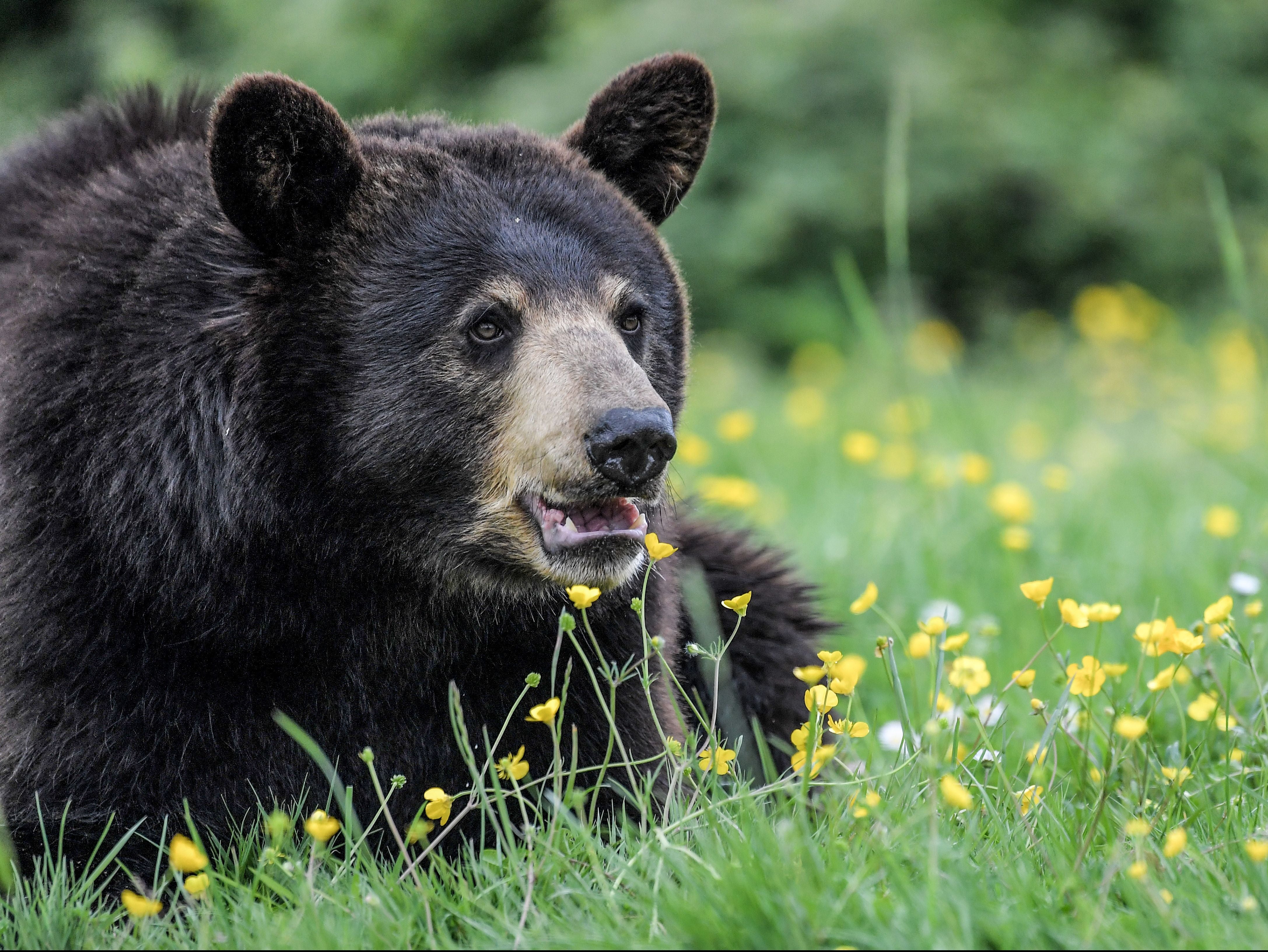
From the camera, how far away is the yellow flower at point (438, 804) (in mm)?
2318

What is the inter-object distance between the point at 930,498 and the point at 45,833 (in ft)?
11.6

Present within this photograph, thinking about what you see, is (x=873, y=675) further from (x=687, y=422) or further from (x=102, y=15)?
(x=102, y=15)

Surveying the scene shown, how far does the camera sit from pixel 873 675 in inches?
162

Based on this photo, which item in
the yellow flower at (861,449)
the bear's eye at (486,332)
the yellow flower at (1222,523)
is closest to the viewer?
the bear's eye at (486,332)

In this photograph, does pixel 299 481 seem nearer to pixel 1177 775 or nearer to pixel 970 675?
pixel 970 675

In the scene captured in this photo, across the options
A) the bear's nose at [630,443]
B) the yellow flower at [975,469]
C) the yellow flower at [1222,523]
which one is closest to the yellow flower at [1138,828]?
the bear's nose at [630,443]

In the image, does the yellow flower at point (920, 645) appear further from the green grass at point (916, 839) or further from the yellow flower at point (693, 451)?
the yellow flower at point (693, 451)

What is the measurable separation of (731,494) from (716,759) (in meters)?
2.53

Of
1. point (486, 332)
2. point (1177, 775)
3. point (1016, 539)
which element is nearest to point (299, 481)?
point (486, 332)

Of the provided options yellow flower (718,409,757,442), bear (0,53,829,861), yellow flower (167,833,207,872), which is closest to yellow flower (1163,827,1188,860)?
bear (0,53,829,861)

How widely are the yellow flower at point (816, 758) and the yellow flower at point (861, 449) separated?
8.64 feet

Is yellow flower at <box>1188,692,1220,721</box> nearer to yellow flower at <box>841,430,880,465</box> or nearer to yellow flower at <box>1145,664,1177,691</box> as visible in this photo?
→ yellow flower at <box>1145,664,1177,691</box>

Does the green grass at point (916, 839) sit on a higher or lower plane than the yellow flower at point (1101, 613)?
lower

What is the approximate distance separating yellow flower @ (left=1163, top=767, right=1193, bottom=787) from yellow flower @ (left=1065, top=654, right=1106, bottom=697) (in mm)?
188
